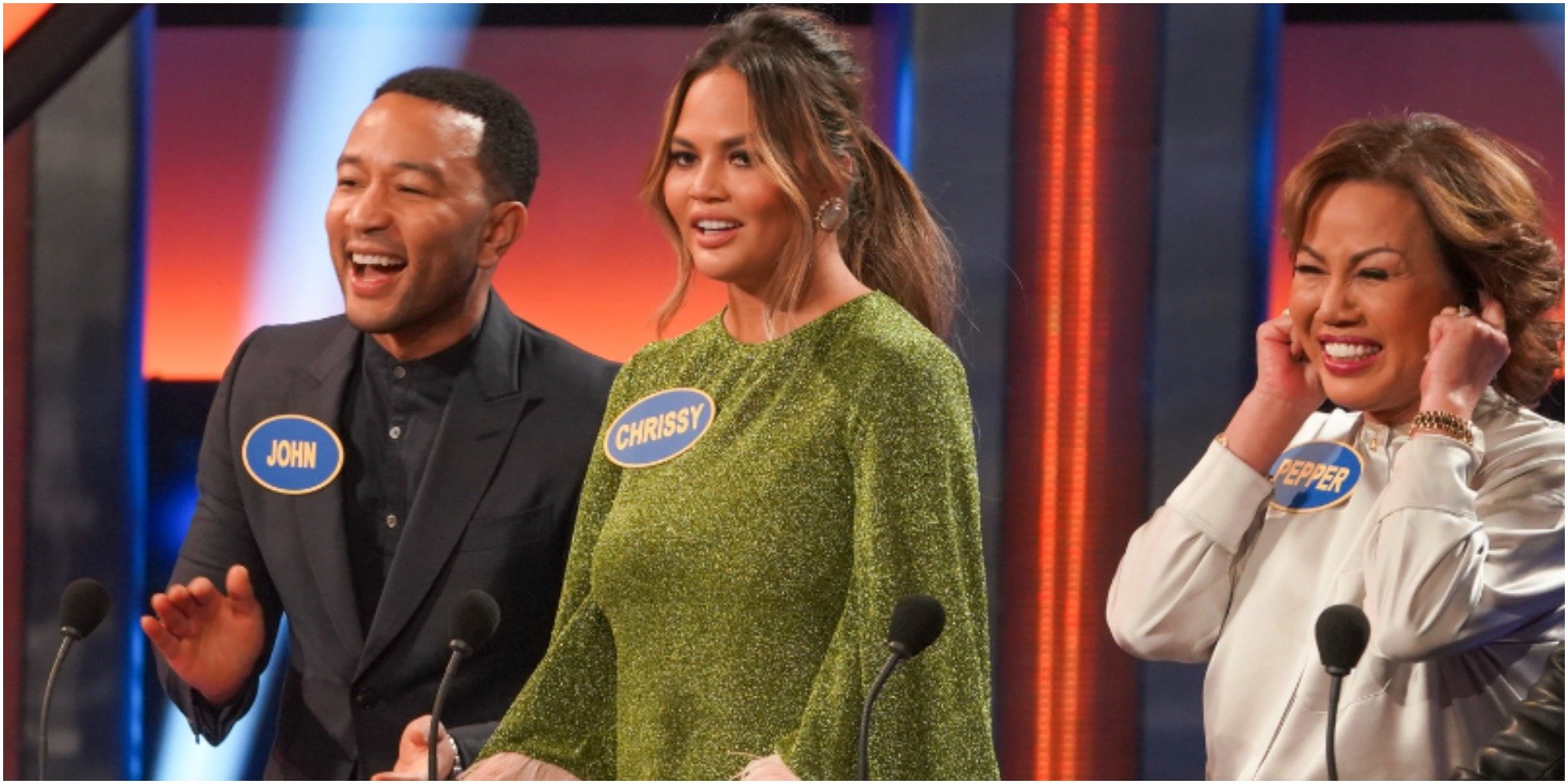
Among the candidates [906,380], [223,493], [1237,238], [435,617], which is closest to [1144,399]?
[1237,238]

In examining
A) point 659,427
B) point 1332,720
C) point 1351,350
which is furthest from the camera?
point 659,427

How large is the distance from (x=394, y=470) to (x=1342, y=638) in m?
1.63

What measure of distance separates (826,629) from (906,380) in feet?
1.11

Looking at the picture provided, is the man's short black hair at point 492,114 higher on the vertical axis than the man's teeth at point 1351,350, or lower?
higher

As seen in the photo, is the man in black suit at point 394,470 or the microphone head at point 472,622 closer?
the microphone head at point 472,622

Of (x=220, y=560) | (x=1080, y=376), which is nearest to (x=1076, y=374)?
(x=1080, y=376)

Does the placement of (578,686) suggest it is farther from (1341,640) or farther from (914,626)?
(1341,640)

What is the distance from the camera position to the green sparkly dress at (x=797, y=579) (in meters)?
2.38

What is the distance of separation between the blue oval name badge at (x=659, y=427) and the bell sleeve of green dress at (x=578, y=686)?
49 mm

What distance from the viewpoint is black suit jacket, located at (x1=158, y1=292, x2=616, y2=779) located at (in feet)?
9.82

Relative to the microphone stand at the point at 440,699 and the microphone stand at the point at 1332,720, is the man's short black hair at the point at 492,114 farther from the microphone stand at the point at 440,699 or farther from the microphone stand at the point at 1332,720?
the microphone stand at the point at 1332,720

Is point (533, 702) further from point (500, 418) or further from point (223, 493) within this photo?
point (223, 493)

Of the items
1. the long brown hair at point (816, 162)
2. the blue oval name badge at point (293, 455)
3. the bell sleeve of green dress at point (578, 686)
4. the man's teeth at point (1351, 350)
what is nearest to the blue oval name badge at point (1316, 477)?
the man's teeth at point (1351, 350)

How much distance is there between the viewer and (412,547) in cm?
302
